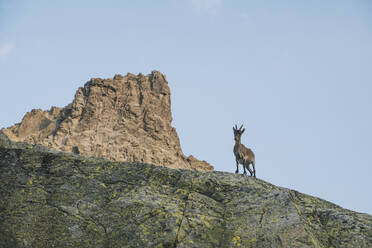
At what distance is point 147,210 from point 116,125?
11263 centimetres

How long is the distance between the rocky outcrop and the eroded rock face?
325 ft

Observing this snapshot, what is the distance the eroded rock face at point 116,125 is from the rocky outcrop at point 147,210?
99.0 m

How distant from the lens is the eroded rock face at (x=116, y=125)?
11475cm

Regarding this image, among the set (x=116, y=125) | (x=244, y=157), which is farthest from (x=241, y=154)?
(x=116, y=125)

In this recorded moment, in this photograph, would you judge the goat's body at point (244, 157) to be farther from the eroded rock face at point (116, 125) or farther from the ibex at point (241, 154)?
the eroded rock face at point (116, 125)

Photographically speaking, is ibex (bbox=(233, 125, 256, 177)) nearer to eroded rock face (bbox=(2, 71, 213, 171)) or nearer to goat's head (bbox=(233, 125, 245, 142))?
goat's head (bbox=(233, 125, 245, 142))

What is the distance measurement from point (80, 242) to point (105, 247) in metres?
0.70

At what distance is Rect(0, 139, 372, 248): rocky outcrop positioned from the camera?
1097 cm

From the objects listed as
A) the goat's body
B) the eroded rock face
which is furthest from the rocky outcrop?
the eroded rock face

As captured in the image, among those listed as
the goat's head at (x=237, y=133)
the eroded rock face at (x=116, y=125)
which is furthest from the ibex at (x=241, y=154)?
the eroded rock face at (x=116, y=125)

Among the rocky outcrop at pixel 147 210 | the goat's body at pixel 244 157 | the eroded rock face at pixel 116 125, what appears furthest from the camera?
the eroded rock face at pixel 116 125

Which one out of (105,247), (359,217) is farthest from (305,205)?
(105,247)

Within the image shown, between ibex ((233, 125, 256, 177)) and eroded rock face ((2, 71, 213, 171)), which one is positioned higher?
eroded rock face ((2, 71, 213, 171))

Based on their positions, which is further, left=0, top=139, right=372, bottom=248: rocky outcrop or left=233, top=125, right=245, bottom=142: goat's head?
left=233, top=125, right=245, bottom=142: goat's head
